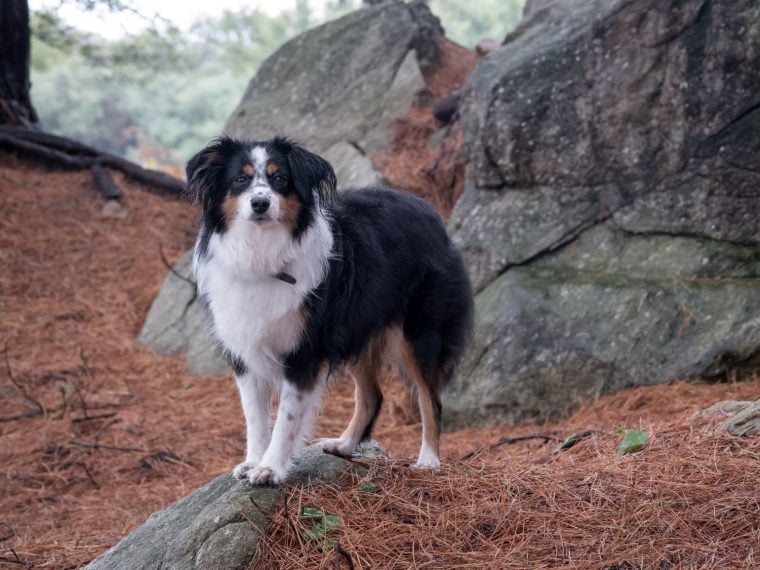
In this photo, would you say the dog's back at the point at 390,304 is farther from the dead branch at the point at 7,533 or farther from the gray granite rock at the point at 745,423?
the dead branch at the point at 7,533

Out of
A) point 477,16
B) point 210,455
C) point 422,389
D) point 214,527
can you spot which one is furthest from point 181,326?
point 477,16

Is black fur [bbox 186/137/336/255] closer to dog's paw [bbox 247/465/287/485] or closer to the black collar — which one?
the black collar

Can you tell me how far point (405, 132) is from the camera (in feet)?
30.2

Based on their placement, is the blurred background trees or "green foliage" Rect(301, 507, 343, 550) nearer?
"green foliage" Rect(301, 507, 343, 550)

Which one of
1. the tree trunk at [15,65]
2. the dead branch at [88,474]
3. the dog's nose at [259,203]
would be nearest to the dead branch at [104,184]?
the tree trunk at [15,65]

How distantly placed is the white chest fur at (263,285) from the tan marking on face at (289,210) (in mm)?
42

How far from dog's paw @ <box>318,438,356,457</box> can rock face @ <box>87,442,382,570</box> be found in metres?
0.06

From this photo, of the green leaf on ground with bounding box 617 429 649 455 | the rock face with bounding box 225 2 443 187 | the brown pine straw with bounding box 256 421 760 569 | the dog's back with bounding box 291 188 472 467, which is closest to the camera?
the brown pine straw with bounding box 256 421 760 569

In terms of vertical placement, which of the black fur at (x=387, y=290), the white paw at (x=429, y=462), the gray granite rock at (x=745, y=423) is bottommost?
the white paw at (x=429, y=462)

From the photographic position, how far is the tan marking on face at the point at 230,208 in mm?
4035

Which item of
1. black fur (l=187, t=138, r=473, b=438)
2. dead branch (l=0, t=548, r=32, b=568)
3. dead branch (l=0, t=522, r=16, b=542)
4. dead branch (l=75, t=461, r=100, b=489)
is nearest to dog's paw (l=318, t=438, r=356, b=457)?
black fur (l=187, t=138, r=473, b=438)

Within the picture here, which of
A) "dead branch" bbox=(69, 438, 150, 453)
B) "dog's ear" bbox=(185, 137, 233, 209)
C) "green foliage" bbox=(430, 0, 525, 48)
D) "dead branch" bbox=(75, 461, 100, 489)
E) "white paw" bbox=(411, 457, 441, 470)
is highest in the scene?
"green foliage" bbox=(430, 0, 525, 48)

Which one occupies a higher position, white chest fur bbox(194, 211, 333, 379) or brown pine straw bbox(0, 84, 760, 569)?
white chest fur bbox(194, 211, 333, 379)

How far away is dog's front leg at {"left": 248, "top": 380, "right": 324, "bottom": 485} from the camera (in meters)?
3.95
